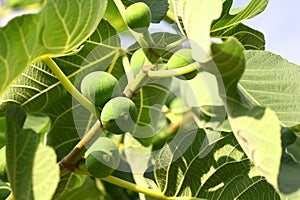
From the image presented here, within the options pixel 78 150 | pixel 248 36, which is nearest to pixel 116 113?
pixel 78 150

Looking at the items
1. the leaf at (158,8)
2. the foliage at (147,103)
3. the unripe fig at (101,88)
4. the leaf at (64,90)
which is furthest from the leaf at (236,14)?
the unripe fig at (101,88)

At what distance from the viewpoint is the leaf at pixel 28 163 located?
71 centimetres

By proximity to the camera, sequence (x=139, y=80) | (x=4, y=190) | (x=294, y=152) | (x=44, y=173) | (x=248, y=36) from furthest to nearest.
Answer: (x=248, y=36) < (x=4, y=190) < (x=139, y=80) < (x=294, y=152) < (x=44, y=173)

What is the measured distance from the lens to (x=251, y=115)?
28.2 inches

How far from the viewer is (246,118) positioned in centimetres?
72

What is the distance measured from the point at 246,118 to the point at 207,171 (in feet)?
1.26

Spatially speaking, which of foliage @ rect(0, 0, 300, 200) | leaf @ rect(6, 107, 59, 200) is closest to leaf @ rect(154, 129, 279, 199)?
foliage @ rect(0, 0, 300, 200)

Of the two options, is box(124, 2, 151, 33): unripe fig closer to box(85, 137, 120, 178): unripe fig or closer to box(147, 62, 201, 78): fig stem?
box(147, 62, 201, 78): fig stem

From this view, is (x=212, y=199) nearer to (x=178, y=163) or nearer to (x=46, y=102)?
(x=178, y=163)

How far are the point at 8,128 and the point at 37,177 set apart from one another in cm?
8

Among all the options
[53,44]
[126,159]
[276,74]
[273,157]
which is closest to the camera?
[273,157]

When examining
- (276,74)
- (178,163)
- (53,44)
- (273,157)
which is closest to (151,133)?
(178,163)

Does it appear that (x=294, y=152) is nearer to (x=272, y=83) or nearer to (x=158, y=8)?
(x=272, y=83)

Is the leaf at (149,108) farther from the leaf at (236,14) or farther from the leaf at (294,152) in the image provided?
the leaf at (294,152)
